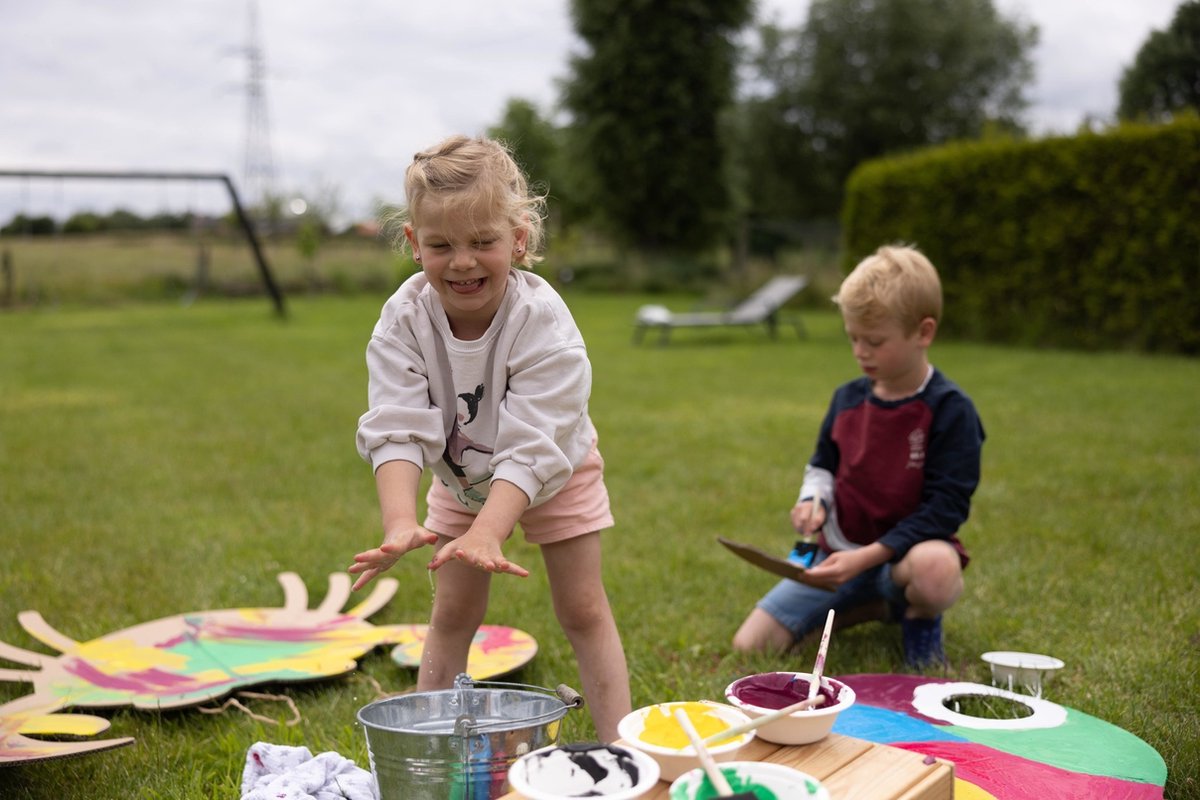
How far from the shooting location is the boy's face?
113 inches

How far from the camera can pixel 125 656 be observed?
9.57ft

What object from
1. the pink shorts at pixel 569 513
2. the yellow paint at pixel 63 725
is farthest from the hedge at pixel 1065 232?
the yellow paint at pixel 63 725

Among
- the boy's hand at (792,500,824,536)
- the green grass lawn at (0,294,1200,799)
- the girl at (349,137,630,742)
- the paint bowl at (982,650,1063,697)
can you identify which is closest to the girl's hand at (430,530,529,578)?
the girl at (349,137,630,742)

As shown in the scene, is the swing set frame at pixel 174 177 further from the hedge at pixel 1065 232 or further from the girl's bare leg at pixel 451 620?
the girl's bare leg at pixel 451 620

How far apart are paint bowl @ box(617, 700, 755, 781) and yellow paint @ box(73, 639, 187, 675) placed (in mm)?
1677

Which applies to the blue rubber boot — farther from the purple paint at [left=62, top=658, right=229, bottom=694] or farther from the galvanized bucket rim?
the purple paint at [left=62, top=658, right=229, bottom=694]

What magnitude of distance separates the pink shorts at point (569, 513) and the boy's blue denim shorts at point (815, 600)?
38.0 inches

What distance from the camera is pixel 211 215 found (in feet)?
58.5

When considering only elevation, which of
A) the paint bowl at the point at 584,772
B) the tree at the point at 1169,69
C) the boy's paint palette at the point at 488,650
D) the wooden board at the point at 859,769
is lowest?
the boy's paint palette at the point at 488,650

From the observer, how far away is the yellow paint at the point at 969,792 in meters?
1.84

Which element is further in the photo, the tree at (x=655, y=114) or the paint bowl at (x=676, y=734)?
the tree at (x=655, y=114)

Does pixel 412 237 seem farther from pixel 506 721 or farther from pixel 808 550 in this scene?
pixel 808 550

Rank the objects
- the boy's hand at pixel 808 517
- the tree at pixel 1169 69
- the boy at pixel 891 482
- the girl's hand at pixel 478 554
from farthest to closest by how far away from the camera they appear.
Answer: the tree at pixel 1169 69 → the boy's hand at pixel 808 517 → the boy at pixel 891 482 → the girl's hand at pixel 478 554

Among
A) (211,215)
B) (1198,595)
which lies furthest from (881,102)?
(1198,595)
